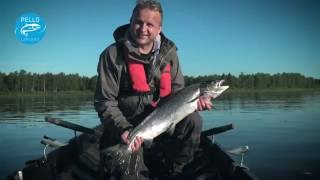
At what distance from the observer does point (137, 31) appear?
527cm

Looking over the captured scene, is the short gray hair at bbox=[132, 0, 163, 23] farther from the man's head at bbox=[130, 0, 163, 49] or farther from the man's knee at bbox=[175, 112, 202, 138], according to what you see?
the man's knee at bbox=[175, 112, 202, 138]

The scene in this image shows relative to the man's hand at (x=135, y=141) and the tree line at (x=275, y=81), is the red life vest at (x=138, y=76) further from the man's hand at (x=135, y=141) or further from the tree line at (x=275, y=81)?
the tree line at (x=275, y=81)

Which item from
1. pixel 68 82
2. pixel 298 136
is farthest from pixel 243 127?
pixel 68 82

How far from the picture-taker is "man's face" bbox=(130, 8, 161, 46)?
16.9 ft

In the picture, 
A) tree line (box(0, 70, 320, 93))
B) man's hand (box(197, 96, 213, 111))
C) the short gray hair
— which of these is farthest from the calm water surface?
tree line (box(0, 70, 320, 93))

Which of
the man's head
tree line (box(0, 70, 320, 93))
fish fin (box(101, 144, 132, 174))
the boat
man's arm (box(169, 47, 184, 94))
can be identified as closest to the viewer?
fish fin (box(101, 144, 132, 174))

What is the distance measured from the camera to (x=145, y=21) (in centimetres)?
517

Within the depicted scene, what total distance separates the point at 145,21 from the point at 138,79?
0.82 m

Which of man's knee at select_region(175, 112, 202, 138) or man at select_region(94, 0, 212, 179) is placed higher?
man at select_region(94, 0, 212, 179)

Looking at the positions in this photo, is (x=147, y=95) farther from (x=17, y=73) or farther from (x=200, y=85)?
(x=17, y=73)

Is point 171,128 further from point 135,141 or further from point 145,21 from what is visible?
point 145,21

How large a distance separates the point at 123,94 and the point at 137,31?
93 cm

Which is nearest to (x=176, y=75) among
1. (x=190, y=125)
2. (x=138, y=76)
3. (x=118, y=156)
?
(x=138, y=76)

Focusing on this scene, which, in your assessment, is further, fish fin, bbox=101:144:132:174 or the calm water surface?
the calm water surface
